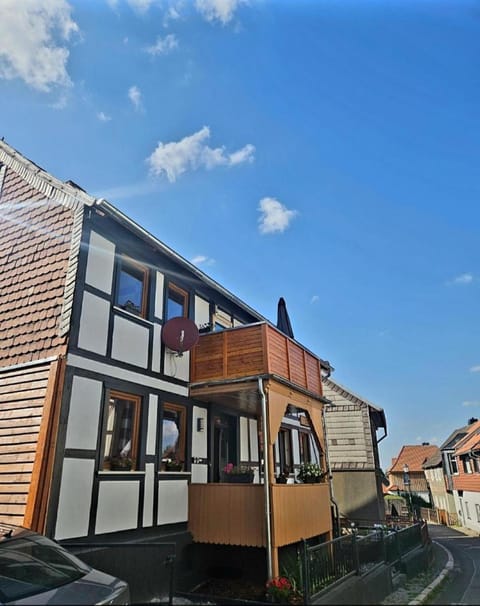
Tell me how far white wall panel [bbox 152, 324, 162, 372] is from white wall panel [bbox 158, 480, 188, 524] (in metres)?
2.37

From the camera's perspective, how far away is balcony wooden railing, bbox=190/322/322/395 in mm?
8867

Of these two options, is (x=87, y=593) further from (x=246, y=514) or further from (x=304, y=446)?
(x=304, y=446)

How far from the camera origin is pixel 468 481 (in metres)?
31.0

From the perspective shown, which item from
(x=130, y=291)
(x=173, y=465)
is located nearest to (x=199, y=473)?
(x=173, y=465)

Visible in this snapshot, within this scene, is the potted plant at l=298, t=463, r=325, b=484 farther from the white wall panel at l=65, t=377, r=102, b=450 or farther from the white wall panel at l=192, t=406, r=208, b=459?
the white wall panel at l=65, t=377, r=102, b=450

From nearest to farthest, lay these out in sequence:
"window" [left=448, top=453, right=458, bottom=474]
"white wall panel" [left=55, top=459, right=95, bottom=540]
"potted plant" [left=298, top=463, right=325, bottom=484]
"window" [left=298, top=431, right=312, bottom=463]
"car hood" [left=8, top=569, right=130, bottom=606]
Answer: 1. "car hood" [left=8, top=569, right=130, bottom=606]
2. "white wall panel" [left=55, top=459, right=95, bottom=540]
3. "potted plant" [left=298, top=463, right=325, bottom=484]
4. "window" [left=298, top=431, right=312, bottom=463]
5. "window" [left=448, top=453, right=458, bottom=474]

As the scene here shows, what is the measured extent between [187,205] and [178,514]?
336 inches

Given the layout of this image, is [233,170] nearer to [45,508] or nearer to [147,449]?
[147,449]

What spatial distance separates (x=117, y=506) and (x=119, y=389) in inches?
80.0

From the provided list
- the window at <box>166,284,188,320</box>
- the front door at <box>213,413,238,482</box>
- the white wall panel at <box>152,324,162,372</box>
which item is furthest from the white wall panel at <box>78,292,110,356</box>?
the front door at <box>213,413,238,482</box>

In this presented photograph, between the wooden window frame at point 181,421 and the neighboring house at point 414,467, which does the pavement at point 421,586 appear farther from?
the neighboring house at point 414,467

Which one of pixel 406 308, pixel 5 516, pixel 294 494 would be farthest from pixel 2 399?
pixel 406 308

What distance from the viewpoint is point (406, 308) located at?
64.2ft

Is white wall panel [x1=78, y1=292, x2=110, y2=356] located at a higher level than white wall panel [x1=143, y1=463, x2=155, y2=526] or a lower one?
higher
